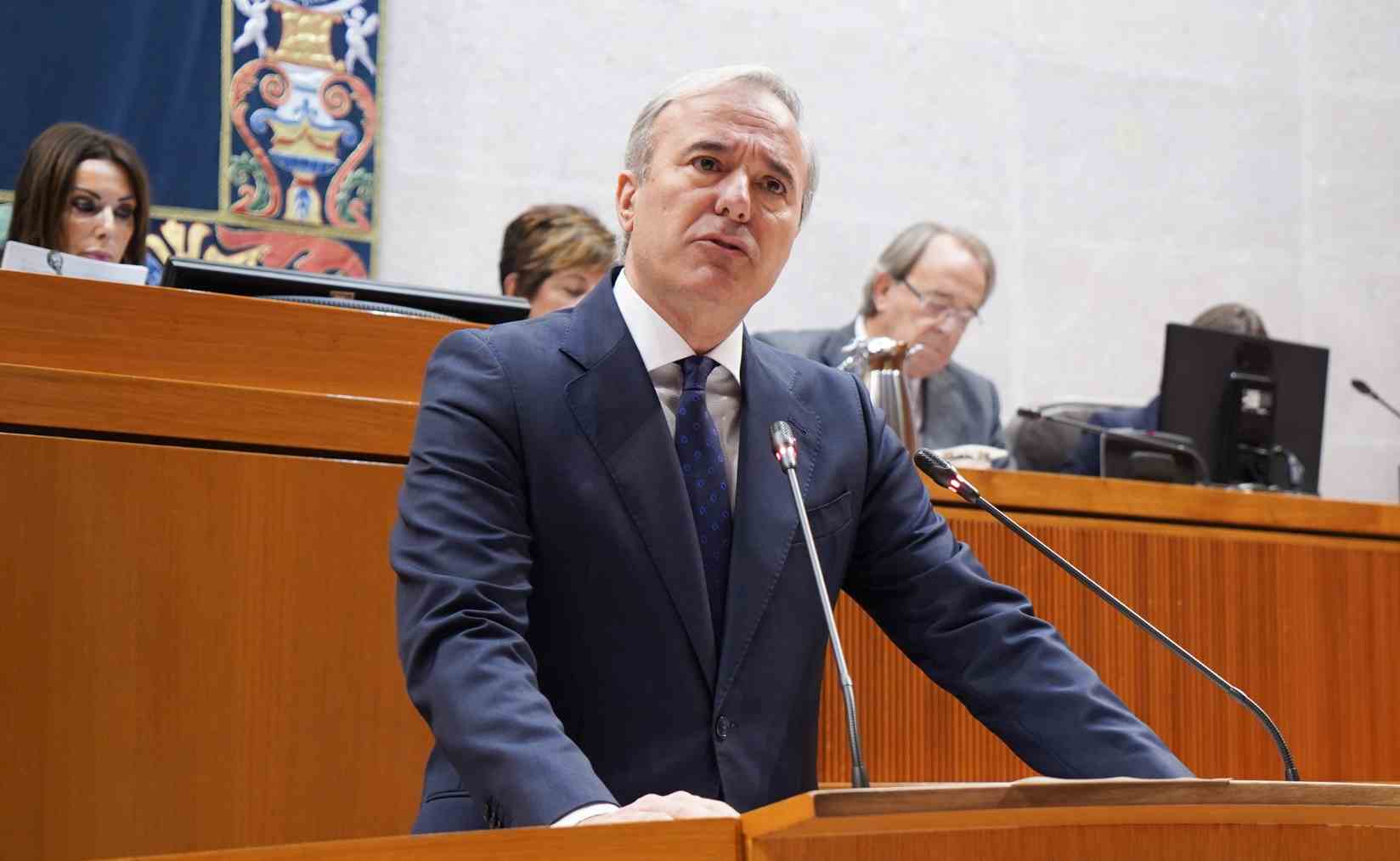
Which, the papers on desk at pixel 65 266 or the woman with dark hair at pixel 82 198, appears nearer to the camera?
the papers on desk at pixel 65 266

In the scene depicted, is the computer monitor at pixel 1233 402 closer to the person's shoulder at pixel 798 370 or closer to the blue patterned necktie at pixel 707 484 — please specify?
the person's shoulder at pixel 798 370

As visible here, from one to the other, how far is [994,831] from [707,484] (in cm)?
82

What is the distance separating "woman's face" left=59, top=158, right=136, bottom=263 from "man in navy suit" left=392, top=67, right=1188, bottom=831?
1811 millimetres

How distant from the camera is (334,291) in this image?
261 cm

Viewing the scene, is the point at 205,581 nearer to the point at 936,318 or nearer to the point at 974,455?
the point at 974,455

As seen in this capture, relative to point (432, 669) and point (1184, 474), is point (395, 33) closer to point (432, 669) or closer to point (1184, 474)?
point (1184, 474)

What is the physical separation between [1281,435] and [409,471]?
9.77ft

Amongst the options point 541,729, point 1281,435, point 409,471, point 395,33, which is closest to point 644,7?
point 395,33

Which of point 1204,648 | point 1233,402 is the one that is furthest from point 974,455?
point 1233,402

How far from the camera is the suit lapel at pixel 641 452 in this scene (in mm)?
1874

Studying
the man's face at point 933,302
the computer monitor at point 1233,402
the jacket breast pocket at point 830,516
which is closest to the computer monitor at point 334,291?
the jacket breast pocket at point 830,516

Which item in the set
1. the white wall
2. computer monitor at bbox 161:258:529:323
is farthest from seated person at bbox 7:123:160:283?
the white wall

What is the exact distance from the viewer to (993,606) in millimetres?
2029

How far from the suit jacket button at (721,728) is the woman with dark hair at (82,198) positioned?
7.18 ft
